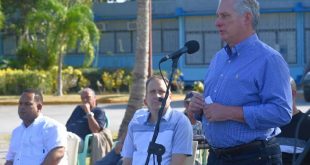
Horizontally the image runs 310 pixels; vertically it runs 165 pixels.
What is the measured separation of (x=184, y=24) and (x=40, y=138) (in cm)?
2849

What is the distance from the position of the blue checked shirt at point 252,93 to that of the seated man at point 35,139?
9.99 ft

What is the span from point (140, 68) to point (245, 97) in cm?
960

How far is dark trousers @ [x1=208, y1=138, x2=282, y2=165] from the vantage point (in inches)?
190

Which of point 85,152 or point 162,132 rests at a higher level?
point 162,132

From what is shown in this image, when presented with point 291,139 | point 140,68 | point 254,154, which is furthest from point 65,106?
point 254,154

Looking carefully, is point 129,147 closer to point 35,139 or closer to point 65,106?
point 35,139

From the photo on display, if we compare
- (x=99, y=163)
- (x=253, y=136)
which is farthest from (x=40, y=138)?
(x=253, y=136)

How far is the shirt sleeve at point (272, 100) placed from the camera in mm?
4660

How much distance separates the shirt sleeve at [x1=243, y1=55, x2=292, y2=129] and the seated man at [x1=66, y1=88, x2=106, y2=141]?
602 centimetres

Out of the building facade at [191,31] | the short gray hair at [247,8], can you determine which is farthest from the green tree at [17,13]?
the short gray hair at [247,8]

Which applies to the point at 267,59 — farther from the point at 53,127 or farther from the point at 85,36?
the point at 85,36

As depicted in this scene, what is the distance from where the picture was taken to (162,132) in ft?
21.9

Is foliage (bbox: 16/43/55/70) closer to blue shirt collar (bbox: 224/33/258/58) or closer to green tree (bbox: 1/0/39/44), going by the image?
green tree (bbox: 1/0/39/44)

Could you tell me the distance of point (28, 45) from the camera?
34125 mm
